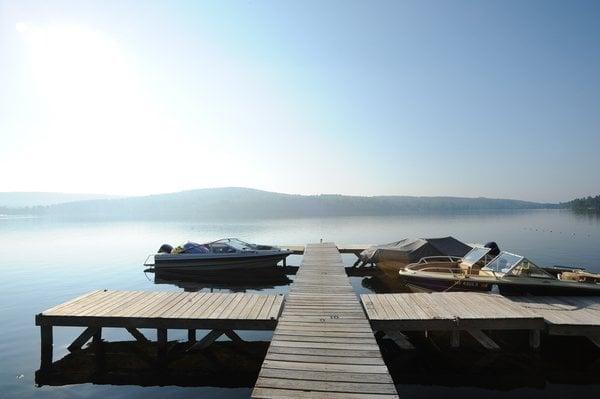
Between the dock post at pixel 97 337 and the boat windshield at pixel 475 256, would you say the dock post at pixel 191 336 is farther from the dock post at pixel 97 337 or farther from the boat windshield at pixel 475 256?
the boat windshield at pixel 475 256

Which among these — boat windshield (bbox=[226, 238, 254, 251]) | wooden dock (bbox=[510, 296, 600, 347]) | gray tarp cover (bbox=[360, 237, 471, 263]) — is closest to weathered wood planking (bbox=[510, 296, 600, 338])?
wooden dock (bbox=[510, 296, 600, 347])

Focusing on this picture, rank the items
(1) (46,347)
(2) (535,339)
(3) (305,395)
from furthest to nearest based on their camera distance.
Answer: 1. (1) (46,347)
2. (2) (535,339)
3. (3) (305,395)

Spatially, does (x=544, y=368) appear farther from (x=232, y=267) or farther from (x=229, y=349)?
(x=232, y=267)

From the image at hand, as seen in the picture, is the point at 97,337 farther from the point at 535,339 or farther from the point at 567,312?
the point at 567,312

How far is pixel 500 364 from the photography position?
1188 centimetres

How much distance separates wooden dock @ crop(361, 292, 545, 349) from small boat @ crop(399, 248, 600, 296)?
90 cm

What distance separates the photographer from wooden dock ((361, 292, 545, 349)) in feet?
37.1

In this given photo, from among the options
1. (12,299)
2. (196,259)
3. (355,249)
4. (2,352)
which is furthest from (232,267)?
(2,352)

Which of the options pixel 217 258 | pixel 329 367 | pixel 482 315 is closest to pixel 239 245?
pixel 217 258

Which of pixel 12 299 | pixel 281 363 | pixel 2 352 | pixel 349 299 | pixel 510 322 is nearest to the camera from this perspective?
pixel 281 363

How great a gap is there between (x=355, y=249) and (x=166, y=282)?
45.4ft

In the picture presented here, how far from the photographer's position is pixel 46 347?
12.5 metres

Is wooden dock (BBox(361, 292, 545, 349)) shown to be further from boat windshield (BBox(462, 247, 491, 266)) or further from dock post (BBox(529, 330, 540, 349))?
boat windshield (BBox(462, 247, 491, 266))

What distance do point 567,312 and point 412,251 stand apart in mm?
12270
